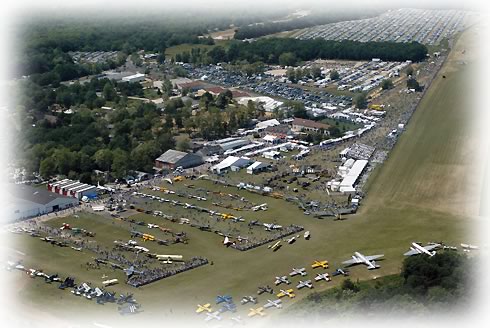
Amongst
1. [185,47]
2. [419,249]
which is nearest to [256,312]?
[419,249]

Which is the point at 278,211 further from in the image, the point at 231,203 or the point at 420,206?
the point at 420,206

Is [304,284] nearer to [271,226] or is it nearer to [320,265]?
[320,265]

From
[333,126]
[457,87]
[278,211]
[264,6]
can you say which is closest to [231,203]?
[278,211]

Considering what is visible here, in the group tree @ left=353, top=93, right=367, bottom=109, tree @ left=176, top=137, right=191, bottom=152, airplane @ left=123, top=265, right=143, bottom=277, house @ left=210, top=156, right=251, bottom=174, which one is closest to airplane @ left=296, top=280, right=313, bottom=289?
airplane @ left=123, top=265, right=143, bottom=277

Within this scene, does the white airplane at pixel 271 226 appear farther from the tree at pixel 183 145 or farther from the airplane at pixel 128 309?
the tree at pixel 183 145

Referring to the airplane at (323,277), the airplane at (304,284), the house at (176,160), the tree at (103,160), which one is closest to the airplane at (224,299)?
the airplane at (304,284)

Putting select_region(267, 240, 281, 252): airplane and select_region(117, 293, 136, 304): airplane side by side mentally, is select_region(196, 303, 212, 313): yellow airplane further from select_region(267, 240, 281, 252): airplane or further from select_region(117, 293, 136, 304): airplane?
select_region(267, 240, 281, 252): airplane
